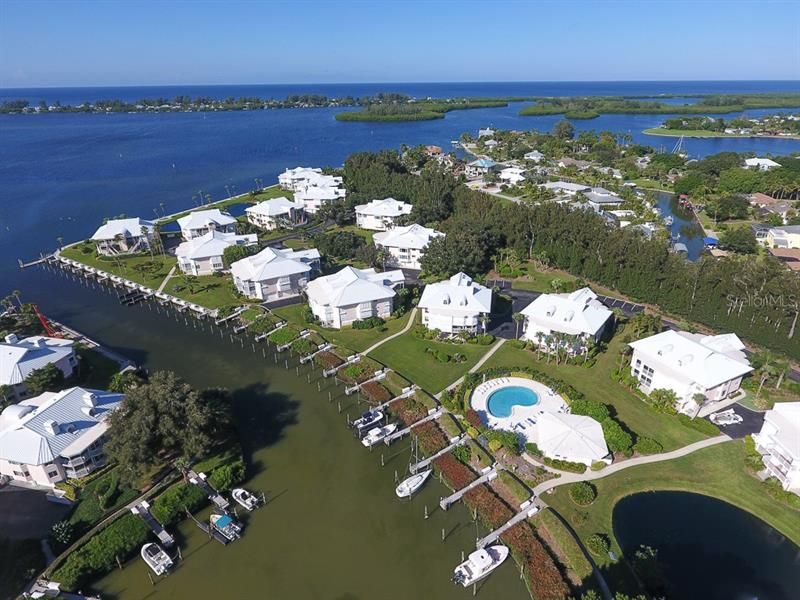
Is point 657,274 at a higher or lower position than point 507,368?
higher

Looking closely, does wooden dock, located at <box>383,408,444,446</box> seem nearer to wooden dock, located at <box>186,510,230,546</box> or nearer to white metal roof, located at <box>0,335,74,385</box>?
wooden dock, located at <box>186,510,230,546</box>

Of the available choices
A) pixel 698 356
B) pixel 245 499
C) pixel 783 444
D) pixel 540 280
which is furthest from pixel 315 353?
pixel 783 444

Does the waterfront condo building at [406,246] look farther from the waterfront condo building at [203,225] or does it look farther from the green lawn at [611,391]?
the waterfront condo building at [203,225]

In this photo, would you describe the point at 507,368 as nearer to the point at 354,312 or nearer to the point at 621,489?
the point at 621,489

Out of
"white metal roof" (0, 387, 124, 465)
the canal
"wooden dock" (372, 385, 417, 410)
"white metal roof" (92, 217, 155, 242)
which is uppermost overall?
"white metal roof" (92, 217, 155, 242)

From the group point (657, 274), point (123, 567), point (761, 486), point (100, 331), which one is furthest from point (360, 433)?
point (657, 274)

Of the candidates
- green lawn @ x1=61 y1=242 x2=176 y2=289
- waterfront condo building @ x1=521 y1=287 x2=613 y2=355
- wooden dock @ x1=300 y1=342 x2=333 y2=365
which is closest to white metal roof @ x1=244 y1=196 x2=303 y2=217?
green lawn @ x1=61 y1=242 x2=176 y2=289

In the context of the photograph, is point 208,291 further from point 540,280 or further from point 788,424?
point 788,424
